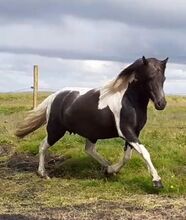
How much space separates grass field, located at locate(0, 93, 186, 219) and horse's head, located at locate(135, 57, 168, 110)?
1.34 m

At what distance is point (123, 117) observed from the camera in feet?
31.1

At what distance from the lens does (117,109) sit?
9.55 meters

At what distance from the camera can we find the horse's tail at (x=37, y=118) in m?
11.1

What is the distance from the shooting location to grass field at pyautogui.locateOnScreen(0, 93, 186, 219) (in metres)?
7.48

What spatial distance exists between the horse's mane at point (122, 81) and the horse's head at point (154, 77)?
19 cm

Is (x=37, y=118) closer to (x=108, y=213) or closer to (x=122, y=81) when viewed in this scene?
(x=122, y=81)

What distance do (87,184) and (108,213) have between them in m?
2.22

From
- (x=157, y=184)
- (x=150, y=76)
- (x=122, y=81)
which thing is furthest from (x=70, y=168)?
(x=150, y=76)

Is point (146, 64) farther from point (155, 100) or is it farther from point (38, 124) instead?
point (38, 124)

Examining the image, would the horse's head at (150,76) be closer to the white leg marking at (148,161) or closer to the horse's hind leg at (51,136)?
the white leg marking at (148,161)

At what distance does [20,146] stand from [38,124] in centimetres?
179

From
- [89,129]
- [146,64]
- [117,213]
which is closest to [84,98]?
[89,129]

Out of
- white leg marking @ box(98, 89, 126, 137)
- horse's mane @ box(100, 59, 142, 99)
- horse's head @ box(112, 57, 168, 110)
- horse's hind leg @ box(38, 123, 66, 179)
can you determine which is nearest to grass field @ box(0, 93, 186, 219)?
horse's hind leg @ box(38, 123, 66, 179)

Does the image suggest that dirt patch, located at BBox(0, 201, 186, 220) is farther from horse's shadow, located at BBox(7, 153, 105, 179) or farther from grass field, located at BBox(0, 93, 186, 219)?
horse's shadow, located at BBox(7, 153, 105, 179)
